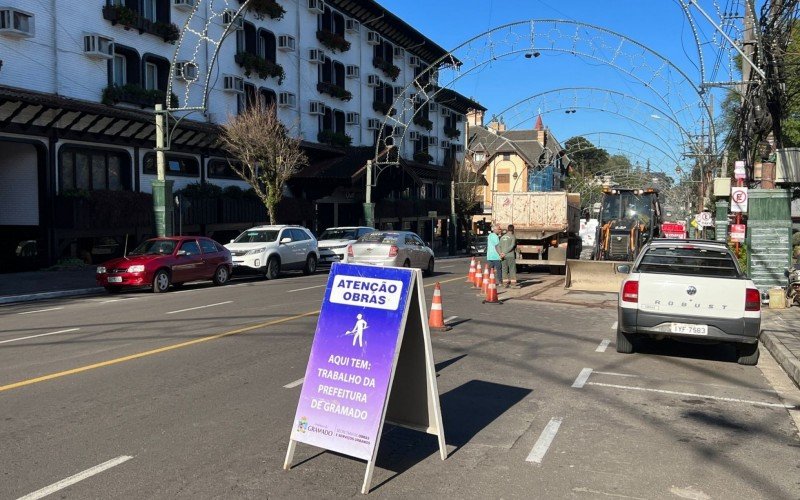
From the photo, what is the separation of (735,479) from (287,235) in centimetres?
2060

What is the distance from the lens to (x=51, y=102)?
22.6 meters

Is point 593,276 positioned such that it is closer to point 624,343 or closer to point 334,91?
point 624,343

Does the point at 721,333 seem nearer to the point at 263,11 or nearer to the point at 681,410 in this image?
the point at 681,410

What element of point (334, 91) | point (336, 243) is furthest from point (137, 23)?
point (334, 91)

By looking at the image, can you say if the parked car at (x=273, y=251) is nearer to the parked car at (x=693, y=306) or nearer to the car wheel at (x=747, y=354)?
the parked car at (x=693, y=306)

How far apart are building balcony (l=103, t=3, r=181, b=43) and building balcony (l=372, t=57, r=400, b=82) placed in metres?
21.2

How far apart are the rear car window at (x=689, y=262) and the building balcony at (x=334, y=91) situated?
33204mm

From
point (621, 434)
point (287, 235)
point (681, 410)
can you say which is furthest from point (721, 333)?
point (287, 235)

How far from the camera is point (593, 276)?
19.2 metres

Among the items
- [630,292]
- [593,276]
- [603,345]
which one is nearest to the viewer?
[630,292]

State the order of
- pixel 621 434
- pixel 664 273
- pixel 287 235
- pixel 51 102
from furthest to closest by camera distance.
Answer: pixel 287 235 < pixel 51 102 < pixel 664 273 < pixel 621 434

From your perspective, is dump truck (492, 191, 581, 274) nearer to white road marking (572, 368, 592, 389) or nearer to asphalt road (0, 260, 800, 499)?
asphalt road (0, 260, 800, 499)

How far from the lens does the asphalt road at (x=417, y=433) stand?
16.7ft

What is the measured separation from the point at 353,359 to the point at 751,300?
20.9ft
